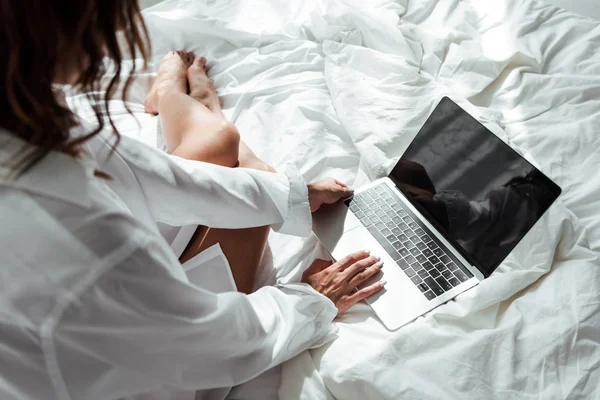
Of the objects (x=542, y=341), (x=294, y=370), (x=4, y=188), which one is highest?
(x=4, y=188)

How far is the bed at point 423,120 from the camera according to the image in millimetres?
787

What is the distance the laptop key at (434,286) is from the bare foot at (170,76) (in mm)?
721

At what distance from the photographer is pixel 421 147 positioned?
1019 millimetres

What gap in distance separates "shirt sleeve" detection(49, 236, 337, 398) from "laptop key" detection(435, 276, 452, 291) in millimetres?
340

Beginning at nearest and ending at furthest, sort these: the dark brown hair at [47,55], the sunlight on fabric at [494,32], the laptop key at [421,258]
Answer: the dark brown hair at [47,55]
the laptop key at [421,258]
the sunlight on fabric at [494,32]

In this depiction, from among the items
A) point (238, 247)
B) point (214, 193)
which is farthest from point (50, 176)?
point (238, 247)

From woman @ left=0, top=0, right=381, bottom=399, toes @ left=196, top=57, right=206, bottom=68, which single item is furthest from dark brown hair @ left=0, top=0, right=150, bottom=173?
toes @ left=196, top=57, right=206, bottom=68

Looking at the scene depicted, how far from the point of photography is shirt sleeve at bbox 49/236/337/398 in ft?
1.65

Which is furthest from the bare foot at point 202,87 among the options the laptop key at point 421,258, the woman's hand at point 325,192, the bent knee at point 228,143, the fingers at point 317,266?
the laptop key at point 421,258

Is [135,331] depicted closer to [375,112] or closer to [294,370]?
[294,370]

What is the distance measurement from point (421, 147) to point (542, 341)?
41 centimetres

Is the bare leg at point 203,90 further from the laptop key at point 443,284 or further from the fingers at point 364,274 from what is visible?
the laptop key at point 443,284

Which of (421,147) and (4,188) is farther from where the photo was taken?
(421,147)

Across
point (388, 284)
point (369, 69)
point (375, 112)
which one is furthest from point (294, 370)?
point (369, 69)
